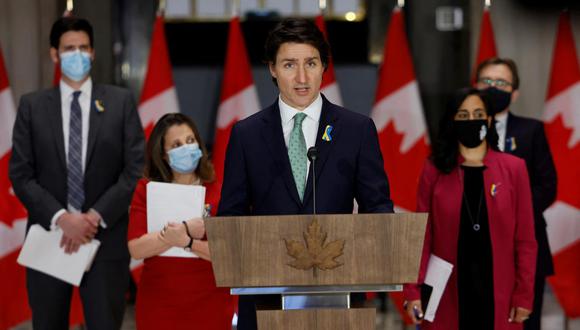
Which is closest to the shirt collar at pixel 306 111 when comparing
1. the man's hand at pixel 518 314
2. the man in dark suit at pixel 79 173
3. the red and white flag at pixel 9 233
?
the man's hand at pixel 518 314

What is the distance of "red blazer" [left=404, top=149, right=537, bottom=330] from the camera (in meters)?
3.49

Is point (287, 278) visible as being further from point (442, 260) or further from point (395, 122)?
point (395, 122)

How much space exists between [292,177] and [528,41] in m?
4.49

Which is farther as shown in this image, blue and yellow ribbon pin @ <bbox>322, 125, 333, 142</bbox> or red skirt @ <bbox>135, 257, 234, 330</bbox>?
red skirt @ <bbox>135, 257, 234, 330</bbox>

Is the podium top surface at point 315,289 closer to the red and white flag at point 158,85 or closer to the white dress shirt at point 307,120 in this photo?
the white dress shirt at point 307,120

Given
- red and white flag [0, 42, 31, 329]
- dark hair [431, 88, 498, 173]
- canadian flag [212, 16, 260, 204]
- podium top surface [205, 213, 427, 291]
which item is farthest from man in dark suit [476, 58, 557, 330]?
red and white flag [0, 42, 31, 329]

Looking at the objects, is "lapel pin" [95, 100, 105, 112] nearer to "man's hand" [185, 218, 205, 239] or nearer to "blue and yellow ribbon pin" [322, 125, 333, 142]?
"man's hand" [185, 218, 205, 239]

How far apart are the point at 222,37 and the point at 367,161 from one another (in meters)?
5.53

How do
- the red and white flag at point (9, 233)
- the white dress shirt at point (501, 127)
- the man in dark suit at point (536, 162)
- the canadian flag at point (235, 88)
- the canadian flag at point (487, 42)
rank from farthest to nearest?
the canadian flag at point (235, 88) → the canadian flag at point (487, 42) → the red and white flag at point (9, 233) → the white dress shirt at point (501, 127) → the man in dark suit at point (536, 162)

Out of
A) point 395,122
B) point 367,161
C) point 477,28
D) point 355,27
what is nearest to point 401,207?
point 395,122

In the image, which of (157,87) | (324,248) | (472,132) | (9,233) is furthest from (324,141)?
(157,87)

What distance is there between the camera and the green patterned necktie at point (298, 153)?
2420 mm

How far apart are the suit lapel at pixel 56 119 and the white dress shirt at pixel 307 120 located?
6.06 feet

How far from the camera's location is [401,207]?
605 cm
